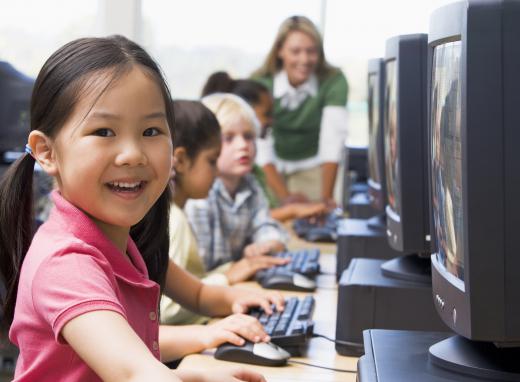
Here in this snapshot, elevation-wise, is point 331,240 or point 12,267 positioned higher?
point 12,267

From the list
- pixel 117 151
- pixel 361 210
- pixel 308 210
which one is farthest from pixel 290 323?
pixel 308 210

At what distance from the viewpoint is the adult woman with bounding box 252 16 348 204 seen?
4500 mm

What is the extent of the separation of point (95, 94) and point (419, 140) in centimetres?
75

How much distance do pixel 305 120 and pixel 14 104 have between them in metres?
1.55

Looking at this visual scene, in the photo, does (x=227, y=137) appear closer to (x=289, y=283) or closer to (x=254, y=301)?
(x=289, y=283)

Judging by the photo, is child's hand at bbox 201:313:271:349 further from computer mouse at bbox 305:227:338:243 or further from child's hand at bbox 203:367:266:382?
computer mouse at bbox 305:227:338:243

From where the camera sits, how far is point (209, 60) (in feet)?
19.3

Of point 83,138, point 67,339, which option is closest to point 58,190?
point 83,138

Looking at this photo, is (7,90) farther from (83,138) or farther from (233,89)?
(83,138)

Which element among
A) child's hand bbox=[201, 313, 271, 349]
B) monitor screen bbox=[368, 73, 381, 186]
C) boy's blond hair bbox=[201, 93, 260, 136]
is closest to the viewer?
child's hand bbox=[201, 313, 271, 349]

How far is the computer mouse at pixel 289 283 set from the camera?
236cm

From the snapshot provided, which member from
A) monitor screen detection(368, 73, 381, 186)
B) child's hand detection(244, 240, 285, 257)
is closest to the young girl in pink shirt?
monitor screen detection(368, 73, 381, 186)

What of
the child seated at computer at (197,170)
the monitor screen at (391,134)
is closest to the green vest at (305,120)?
the child seated at computer at (197,170)

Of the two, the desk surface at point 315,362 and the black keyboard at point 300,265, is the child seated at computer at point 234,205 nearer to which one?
the black keyboard at point 300,265
